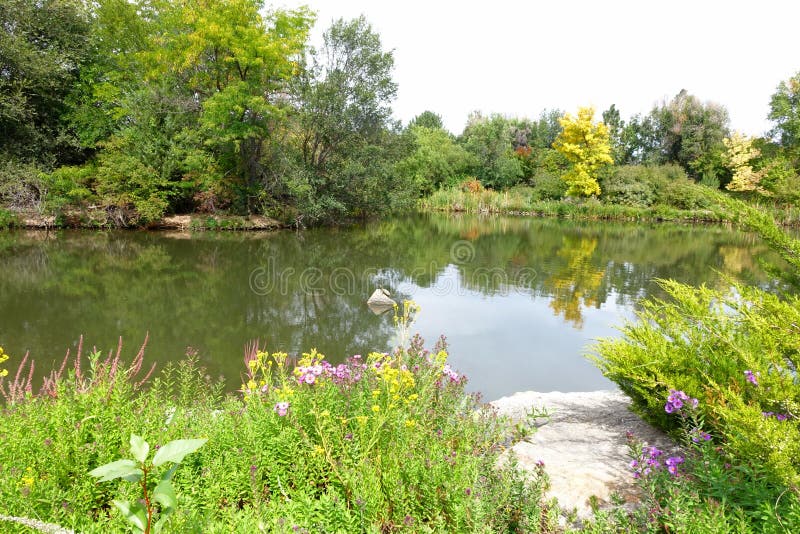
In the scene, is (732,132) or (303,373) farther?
(732,132)

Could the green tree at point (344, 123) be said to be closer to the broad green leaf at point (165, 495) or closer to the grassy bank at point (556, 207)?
the grassy bank at point (556, 207)

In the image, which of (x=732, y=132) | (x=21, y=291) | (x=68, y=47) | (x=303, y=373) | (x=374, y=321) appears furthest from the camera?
(x=732, y=132)

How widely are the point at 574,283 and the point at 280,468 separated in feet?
31.8

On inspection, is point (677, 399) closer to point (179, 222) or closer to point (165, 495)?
point (165, 495)

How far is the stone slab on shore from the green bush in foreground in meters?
0.27

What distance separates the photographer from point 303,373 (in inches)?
113

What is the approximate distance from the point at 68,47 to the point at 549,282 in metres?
22.2

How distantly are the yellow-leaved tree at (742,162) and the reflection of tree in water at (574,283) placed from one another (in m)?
21.0

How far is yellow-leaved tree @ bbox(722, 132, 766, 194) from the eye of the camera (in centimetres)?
2897

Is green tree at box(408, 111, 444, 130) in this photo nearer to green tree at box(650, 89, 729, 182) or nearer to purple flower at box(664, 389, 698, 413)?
green tree at box(650, 89, 729, 182)

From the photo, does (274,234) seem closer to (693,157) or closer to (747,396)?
(747,396)

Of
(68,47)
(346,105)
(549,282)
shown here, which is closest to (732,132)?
(346,105)

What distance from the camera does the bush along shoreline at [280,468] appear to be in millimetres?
1855

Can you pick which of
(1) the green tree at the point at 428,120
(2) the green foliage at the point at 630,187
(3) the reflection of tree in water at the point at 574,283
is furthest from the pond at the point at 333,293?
(1) the green tree at the point at 428,120
